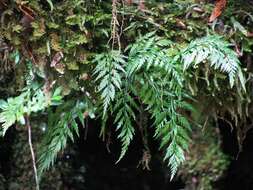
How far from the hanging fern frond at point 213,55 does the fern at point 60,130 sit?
1.53ft

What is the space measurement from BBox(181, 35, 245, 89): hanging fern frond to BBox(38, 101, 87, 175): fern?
47 cm

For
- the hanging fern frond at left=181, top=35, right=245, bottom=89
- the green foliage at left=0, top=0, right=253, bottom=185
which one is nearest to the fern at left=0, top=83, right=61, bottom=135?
the green foliage at left=0, top=0, right=253, bottom=185

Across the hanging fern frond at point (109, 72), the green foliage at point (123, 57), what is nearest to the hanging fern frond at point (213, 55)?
the green foliage at point (123, 57)

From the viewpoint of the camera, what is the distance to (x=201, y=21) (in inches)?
59.2

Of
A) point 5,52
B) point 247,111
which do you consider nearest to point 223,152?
point 247,111

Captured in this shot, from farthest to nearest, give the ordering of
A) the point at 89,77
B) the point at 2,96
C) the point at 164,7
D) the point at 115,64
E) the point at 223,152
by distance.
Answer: the point at 223,152
the point at 2,96
the point at 164,7
the point at 89,77
the point at 115,64

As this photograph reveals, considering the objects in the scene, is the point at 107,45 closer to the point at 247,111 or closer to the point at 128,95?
the point at 128,95

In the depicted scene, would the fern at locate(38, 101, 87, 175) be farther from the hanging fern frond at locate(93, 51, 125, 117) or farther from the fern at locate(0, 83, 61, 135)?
the hanging fern frond at locate(93, 51, 125, 117)

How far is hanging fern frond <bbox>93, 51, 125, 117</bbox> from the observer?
1257 mm

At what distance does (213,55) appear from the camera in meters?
1.28

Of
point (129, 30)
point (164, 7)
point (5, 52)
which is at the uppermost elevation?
point (164, 7)

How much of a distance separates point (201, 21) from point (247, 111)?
1.46 ft

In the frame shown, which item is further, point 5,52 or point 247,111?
point 247,111

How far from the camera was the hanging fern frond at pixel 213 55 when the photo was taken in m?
1.26
